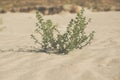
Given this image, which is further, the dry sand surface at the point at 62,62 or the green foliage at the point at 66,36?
the green foliage at the point at 66,36

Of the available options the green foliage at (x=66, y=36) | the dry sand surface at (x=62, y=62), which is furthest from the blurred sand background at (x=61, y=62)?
the green foliage at (x=66, y=36)

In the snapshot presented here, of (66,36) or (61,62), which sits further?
(66,36)

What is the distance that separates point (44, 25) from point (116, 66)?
142 centimetres

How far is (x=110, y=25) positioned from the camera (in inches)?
311

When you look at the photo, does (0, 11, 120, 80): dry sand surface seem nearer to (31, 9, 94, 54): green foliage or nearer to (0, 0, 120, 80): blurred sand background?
(0, 0, 120, 80): blurred sand background

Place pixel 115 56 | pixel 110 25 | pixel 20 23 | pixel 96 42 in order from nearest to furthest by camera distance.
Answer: pixel 115 56 → pixel 96 42 → pixel 110 25 → pixel 20 23

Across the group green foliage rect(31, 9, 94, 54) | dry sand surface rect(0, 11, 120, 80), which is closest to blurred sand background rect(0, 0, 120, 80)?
dry sand surface rect(0, 11, 120, 80)

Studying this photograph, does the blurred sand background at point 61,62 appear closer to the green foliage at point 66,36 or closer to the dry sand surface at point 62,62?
the dry sand surface at point 62,62

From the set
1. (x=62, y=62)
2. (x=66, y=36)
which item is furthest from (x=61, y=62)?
(x=66, y=36)

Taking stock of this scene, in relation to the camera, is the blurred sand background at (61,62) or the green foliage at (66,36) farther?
the green foliage at (66,36)

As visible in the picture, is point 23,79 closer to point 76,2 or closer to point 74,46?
point 74,46

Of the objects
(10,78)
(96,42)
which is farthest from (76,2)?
(10,78)

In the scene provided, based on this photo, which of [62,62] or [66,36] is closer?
[62,62]

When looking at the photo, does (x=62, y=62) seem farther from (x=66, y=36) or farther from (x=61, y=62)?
(x=66, y=36)
